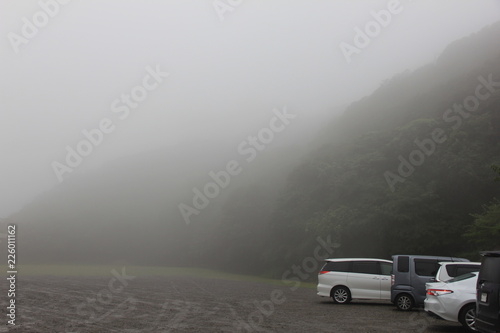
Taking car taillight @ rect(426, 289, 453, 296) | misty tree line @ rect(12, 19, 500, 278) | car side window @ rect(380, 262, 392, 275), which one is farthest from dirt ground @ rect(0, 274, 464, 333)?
misty tree line @ rect(12, 19, 500, 278)

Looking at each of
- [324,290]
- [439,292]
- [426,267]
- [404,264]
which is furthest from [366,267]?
[439,292]

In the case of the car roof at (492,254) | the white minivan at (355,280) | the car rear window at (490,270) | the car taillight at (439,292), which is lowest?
the white minivan at (355,280)

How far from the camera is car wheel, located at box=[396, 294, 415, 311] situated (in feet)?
52.3

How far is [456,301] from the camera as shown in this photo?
35.3 feet

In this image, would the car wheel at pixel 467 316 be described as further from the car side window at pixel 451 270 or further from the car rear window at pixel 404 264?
the car rear window at pixel 404 264

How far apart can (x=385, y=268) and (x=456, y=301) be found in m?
7.06

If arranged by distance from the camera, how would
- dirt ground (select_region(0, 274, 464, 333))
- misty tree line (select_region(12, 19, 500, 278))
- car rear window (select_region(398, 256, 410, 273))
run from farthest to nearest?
misty tree line (select_region(12, 19, 500, 278)) → car rear window (select_region(398, 256, 410, 273)) → dirt ground (select_region(0, 274, 464, 333))

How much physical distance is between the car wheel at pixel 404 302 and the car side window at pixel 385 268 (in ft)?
5.62

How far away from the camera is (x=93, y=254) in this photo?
8512 centimetres

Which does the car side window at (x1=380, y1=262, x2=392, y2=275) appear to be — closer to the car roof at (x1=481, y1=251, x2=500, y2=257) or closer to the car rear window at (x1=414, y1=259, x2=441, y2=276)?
the car rear window at (x1=414, y1=259, x2=441, y2=276)

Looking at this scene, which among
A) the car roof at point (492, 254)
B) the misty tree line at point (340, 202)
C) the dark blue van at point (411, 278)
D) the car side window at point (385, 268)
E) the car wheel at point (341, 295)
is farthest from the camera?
the misty tree line at point (340, 202)

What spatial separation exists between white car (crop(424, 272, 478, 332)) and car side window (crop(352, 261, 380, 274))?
6.54 m

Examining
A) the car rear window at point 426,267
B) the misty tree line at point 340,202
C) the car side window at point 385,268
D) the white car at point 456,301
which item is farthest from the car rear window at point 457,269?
the misty tree line at point 340,202

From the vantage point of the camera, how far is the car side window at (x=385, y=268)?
58.1 feet
